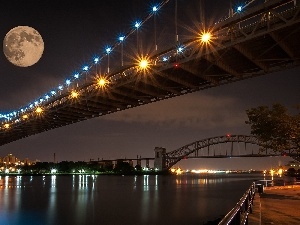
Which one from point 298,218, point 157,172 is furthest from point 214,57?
point 157,172

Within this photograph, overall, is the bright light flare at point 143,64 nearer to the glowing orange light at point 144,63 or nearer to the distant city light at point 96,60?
the glowing orange light at point 144,63

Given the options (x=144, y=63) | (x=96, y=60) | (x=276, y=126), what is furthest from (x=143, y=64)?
(x=96, y=60)

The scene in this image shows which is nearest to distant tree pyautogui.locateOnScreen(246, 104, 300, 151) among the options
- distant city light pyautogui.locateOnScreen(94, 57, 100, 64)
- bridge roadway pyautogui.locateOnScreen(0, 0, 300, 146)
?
bridge roadway pyautogui.locateOnScreen(0, 0, 300, 146)

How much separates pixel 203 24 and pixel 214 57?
9.45 feet

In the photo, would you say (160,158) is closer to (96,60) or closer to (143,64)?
(96,60)

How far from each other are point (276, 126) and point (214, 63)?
6.73 meters

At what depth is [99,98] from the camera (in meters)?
48.3

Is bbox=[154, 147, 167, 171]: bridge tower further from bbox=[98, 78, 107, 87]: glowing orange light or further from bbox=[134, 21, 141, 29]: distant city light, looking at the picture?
bbox=[98, 78, 107, 87]: glowing orange light

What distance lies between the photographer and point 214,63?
3012 centimetres

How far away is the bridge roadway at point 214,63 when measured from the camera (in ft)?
76.7

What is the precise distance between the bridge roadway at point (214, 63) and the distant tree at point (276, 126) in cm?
345

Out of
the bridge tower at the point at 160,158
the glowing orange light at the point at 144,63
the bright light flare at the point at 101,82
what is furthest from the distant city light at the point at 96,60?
the bridge tower at the point at 160,158

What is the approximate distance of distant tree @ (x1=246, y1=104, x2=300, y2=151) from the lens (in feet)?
84.7

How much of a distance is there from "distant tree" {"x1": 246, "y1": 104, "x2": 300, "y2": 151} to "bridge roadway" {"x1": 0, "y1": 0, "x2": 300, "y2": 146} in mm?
3453
